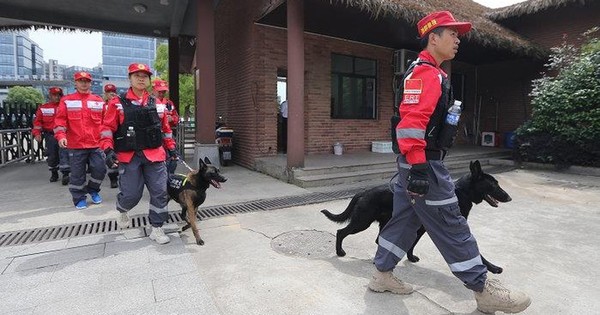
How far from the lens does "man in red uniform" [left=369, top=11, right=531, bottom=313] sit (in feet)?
7.25

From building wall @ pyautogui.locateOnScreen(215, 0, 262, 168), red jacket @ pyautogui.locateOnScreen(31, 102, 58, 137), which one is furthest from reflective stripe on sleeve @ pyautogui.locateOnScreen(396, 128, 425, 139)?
red jacket @ pyautogui.locateOnScreen(31, 102, 58, 137)

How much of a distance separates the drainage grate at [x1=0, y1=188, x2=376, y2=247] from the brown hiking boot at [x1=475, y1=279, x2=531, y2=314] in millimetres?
3146

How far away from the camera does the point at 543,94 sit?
885 centimetres

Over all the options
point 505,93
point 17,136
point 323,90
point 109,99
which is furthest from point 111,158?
point 505,93

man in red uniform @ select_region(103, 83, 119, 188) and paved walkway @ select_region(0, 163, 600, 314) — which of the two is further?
man in red uniform @ select_region(103, 83, 119, 188)

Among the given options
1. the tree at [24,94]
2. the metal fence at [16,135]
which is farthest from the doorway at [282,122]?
the tree at [24,94]

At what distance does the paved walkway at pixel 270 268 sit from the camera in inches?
98.5

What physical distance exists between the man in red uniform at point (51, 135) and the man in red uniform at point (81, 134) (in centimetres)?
172

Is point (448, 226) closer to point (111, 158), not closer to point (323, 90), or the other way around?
point (111, 158)

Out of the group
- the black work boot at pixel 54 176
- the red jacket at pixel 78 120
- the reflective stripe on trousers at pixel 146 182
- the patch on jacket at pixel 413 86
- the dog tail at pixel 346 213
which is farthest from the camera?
the black work boot at pixel 54 176

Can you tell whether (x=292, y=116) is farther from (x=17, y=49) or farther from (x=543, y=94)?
(x=17, y=49)

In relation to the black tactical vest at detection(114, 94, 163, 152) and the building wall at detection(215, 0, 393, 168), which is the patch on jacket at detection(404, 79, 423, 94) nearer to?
the black tactical vest at detection(114, 94, 163, 152)

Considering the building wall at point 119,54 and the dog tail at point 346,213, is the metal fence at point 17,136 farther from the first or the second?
the building wall at point 119,54

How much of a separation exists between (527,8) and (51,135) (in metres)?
12.9
